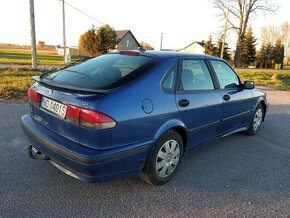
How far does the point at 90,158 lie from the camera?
2438mm

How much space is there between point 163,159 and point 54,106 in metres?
1.34

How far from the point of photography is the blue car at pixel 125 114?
8.18ft

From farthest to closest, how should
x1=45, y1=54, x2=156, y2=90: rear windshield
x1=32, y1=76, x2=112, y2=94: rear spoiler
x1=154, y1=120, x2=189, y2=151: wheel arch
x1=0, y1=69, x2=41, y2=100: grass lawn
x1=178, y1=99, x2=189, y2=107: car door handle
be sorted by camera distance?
1. x1=0, y1=69, x2=41, y2=100: grass lawn
2. x1=178, y1=99, x2=189, y2=107: car door handle
3. x1=154, y1=120, x2=189, y2=151: wheel arch
4. x1=45, y1=54, x2=156, y2=90: rear windshield
5. x1=32, y1=76, x2=112, y2=94: rear spoiler

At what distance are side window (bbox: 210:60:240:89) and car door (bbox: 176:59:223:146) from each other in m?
0.25

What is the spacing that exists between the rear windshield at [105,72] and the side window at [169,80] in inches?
8.8

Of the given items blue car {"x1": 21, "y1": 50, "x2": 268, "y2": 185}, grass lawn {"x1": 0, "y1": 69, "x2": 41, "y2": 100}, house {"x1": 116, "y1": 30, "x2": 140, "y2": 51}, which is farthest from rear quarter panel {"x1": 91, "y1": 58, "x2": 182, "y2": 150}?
house {"x1": 116, "y1": 30, "x2": 140, "y2": 51}

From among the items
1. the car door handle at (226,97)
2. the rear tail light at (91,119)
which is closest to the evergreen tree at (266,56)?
the car door handle at (226,97)

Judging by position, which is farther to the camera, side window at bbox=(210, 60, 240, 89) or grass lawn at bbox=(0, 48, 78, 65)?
grass lawn at bbox=(0, 48, 78, 65)

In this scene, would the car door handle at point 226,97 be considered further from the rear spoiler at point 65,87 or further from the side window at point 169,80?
the rear spoiler at point 65,87

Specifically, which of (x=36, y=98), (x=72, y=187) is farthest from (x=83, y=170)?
(x=36, y=98)

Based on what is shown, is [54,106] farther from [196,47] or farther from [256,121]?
[196,47]

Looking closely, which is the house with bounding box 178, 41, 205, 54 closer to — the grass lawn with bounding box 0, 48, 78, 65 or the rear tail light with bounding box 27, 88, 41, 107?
the grass lawn with bounding box 0, 48, 78, 65

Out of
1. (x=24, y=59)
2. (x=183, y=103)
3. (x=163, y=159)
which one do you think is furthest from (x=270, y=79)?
(x=24, y=59)

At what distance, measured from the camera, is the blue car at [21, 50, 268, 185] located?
8.18 feet
